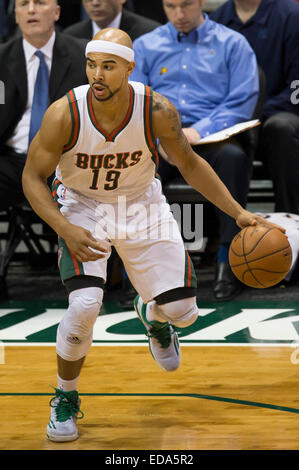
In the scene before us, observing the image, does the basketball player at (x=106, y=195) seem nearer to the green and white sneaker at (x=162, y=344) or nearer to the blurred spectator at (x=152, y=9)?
the green and white sneaker at (x=162, y=344)

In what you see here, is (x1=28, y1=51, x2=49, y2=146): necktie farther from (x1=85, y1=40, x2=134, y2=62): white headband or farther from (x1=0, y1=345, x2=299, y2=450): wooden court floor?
(x1=85, y1=40, x2=134, y2=62): white headband

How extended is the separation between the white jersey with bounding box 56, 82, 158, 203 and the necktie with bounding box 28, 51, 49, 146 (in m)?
2.01

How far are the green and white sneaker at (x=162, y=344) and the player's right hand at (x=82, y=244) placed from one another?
0.70 m

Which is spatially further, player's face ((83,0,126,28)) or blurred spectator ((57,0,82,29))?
blurred spectator ((57,0,82,29))

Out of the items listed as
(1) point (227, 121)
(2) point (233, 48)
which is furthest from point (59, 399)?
(2) point (233, 48)

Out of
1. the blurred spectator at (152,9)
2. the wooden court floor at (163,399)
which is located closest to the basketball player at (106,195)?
the wooden court floor at (163,399)

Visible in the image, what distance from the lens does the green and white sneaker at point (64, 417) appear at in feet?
9.97

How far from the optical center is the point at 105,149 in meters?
3.28

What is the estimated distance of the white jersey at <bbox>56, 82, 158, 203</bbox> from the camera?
3.23m

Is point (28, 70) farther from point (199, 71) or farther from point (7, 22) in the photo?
point (7, 22)

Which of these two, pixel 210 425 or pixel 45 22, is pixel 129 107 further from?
pixel 45 22

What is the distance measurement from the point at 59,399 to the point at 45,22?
121 inches

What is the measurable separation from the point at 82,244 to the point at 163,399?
0.84 meters

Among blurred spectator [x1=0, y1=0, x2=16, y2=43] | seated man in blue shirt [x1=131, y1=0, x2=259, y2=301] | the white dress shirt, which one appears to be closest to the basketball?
seated man in blue shirt [x1=131, y1=0, x2=259, y2=301]
